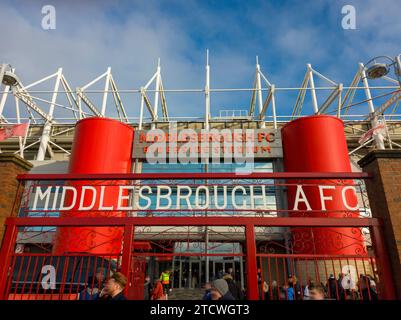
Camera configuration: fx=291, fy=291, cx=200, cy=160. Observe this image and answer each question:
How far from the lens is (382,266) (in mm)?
4969

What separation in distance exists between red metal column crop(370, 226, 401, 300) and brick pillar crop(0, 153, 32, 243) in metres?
6.82

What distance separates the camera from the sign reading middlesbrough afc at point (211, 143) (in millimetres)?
15516

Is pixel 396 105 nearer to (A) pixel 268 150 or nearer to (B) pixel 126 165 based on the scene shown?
(A) pixel 268 150

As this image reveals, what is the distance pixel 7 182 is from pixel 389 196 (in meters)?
7.14

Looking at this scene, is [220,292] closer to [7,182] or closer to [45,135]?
[7,182]

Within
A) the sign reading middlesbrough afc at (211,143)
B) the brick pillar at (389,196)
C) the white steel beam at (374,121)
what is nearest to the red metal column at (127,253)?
the brick pillar at (389,196)

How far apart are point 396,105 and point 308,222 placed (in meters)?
18.6

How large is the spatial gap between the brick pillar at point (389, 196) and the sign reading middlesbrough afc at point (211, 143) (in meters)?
9.85

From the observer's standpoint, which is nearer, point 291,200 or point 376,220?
point 376,220

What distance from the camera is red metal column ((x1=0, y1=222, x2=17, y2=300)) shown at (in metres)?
5.26

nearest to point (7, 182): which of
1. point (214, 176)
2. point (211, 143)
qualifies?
point (214, 176)
